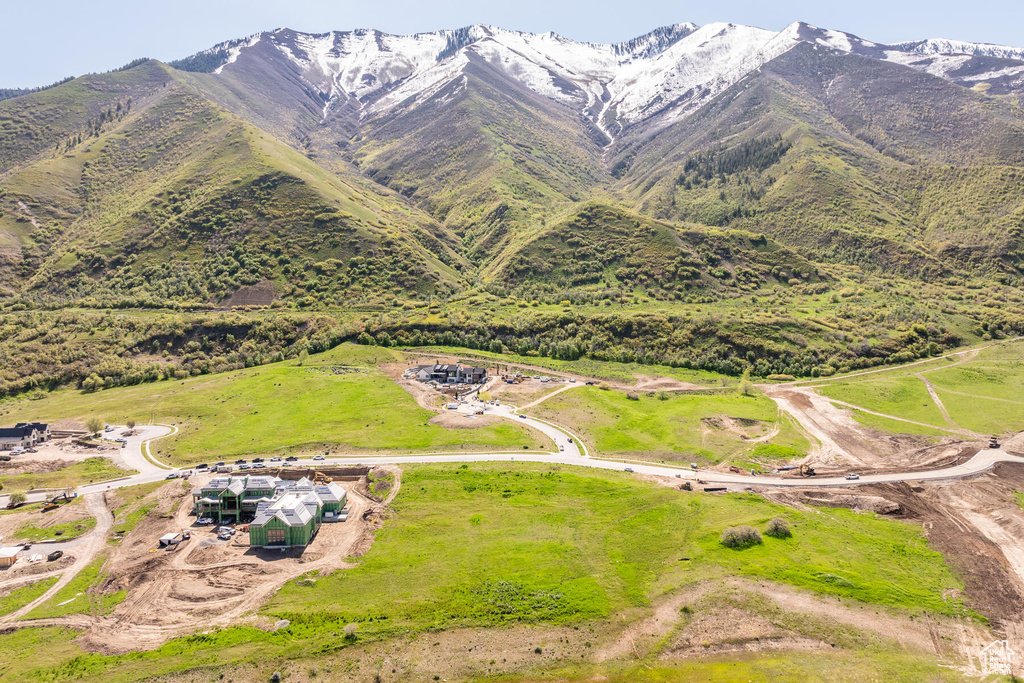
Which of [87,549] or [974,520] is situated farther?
[974,520]

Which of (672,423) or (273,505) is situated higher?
(273,505)

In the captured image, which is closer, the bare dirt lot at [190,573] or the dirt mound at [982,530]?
the bare dirt lot at [190,573]

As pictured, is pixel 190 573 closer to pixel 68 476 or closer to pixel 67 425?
pixel 68 476

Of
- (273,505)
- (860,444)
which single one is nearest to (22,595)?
(273,505)

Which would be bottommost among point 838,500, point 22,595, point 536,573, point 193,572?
point 838,500

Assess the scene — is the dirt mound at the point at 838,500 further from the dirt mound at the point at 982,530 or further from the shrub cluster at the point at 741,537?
the shrub cluster at the point at 741,537

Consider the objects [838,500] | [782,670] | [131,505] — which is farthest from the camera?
[131,505]

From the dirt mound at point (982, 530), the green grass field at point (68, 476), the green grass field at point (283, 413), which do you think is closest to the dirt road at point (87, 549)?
the green grass field at point (68, 476)

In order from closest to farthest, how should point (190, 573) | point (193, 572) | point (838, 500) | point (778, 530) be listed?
point (190, 573) < point (193, 572) < point (778, 530) < point (838, 500)
